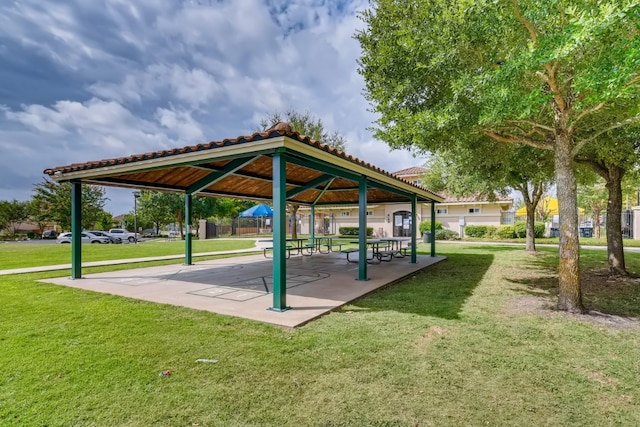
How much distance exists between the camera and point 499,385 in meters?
3.27

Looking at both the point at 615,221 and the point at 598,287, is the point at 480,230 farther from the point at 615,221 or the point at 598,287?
the point at 598,287

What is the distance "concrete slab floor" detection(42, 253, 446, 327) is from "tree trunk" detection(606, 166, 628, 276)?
17.4 feet

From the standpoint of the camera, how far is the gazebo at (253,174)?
575 centimetres

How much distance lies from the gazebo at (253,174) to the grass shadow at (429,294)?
140cm

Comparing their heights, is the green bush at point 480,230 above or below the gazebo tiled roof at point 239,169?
below

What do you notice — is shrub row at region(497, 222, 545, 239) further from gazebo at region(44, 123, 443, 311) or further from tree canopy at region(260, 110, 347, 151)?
gazebo at region(44, 123, 443, 311)

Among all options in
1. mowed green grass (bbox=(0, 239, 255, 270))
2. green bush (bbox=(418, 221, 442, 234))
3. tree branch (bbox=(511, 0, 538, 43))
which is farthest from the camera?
green bush (bbox=(418, 221, 442, 234))

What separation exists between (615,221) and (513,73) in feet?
24.1

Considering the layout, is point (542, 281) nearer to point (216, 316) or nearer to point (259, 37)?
point (216, 316)

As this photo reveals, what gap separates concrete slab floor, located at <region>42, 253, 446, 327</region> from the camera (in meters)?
5.99

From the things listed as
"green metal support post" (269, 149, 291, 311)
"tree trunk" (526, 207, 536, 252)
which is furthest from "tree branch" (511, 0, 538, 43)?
"tree trunk" (526, 207, 536, 252)

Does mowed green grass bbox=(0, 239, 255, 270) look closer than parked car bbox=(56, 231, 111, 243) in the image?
Yes

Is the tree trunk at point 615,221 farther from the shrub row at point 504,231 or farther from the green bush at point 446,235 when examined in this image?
the green bush at point 446,235

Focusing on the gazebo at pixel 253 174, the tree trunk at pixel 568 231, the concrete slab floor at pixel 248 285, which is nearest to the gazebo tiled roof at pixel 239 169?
the gazebo at pixel 253 174
